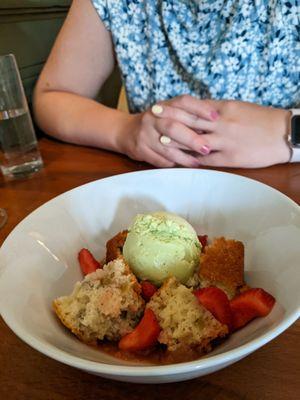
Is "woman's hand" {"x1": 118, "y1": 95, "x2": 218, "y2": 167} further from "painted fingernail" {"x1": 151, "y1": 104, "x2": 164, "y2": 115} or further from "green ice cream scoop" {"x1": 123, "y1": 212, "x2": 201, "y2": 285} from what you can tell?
"green ice cream scoop" {"x1": 123, "y1": 212, "x2": 201, "y2": 285}

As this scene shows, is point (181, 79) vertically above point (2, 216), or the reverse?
point (181, 79)

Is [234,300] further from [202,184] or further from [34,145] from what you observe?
[34,145]

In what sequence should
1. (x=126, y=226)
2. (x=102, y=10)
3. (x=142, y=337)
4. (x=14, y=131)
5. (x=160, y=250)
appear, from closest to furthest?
(x=142, y=337)
(x=160, y=250)
(x=126, y=226)
(x=14, y=131)
(x=102, y=10)

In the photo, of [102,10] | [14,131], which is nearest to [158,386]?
[14,131]

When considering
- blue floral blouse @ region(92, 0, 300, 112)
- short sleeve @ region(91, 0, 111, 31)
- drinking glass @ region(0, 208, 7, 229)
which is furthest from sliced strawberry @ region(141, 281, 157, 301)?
short sleeve @ region(91, 0, 111, 31)

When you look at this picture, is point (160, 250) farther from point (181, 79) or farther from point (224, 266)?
point (181, 79)

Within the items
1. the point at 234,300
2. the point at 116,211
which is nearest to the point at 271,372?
the point at 234,300
